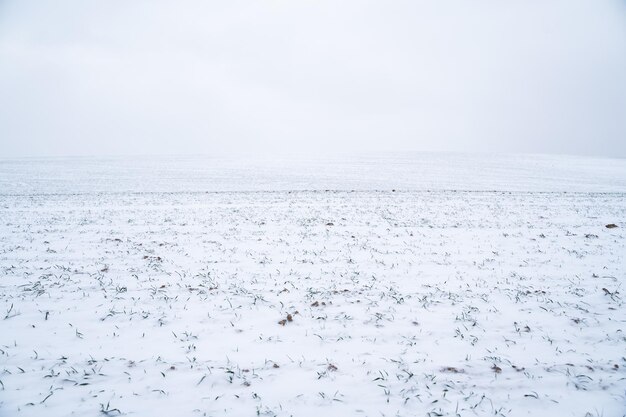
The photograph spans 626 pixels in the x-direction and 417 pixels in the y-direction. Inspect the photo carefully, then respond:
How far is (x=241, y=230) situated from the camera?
13.6 metres

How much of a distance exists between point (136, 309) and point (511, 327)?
24.0 ft

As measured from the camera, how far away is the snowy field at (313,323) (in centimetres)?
441

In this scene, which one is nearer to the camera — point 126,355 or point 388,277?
point 126,355

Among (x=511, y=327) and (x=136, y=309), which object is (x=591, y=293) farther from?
(x=136, y=309)

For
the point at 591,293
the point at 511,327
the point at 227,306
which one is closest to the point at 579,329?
the point at 511,327

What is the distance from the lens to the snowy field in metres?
4.41

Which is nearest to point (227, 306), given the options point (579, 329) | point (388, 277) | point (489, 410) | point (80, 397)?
point (80, 397)

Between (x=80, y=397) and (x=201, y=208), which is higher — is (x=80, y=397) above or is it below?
below

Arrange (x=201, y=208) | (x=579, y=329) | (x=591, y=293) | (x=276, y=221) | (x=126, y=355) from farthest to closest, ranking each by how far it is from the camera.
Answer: (x=201, y=208) < (x=276, y=221) < (x=591, y=293) < (x=579, y=329) < (x=126, y=355)

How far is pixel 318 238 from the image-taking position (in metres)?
12.3

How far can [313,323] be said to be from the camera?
6.25 m

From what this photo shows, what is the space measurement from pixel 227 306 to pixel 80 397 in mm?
2874

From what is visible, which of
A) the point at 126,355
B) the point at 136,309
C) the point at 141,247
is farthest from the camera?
the point at 141,247

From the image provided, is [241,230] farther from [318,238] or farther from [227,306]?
[227,306]
